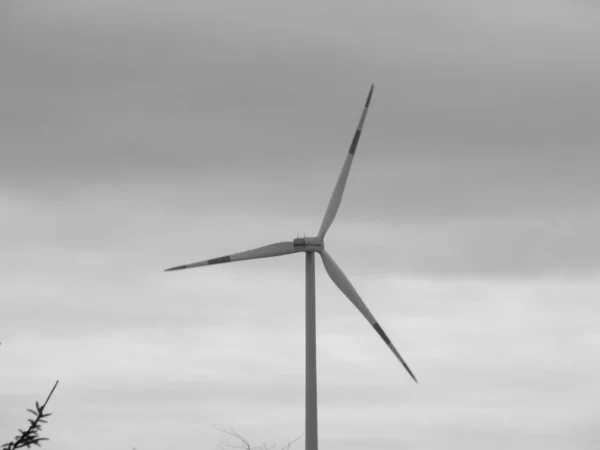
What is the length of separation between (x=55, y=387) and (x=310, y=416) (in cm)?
6230

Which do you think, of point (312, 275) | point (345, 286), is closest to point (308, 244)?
point (312, 275)

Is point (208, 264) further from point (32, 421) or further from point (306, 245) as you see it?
point (32, 421)

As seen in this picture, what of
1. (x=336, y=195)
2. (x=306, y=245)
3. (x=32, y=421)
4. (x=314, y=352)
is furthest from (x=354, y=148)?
(x=32, y=421)

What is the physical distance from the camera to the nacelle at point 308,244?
265 ft

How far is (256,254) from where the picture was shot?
8331 cm

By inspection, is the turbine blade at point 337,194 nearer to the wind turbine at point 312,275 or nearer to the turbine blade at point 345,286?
the wind turbine at point 312,275

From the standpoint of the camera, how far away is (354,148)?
8750 centimetres

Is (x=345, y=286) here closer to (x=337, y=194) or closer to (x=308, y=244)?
(x=308, y=244)

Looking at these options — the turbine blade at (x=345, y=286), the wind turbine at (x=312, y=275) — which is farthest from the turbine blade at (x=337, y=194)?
the turbine blade at (x=345, y=286)

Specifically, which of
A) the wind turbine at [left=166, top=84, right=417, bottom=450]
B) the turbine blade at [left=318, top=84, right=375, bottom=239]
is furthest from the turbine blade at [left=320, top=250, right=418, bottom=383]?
the turbine blade at [left=318, top=84, right=375, bottom=239]

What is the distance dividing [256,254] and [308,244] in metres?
4.20

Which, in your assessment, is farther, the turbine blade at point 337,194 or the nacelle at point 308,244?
the turbine blade at point 337,194

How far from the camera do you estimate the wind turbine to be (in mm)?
80688

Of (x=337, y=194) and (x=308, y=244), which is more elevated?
(x=337, y=194)
